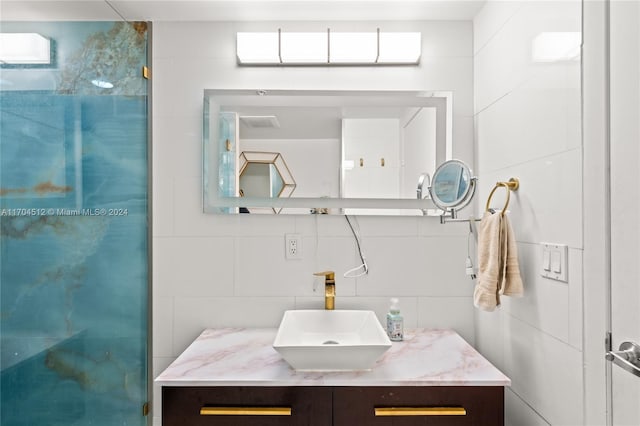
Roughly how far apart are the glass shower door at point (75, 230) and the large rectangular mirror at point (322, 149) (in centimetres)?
35

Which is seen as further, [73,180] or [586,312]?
[73,180]

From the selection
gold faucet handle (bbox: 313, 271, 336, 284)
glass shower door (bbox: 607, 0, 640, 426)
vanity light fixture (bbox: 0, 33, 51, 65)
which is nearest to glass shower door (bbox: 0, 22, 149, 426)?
vanity light fixture (bbox: 0, 33, 51, 65)

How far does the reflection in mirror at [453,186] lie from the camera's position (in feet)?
4.59

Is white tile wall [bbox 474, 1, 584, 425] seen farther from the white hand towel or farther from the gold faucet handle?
the gold faucet handle

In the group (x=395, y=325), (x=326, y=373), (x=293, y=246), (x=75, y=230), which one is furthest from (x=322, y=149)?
(x=75, y=230)

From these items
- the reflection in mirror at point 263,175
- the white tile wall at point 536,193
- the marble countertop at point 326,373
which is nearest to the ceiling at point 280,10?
the white tile wall at point 536,193

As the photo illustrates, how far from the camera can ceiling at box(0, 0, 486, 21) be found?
157 cm

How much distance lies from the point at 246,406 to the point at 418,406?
20.2 inches

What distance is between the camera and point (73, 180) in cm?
145

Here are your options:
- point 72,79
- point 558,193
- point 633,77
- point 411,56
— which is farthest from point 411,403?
point 72,79

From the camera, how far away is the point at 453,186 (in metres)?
1.44

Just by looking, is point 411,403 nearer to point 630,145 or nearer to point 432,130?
point 630,145

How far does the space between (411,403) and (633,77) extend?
3.33 ft

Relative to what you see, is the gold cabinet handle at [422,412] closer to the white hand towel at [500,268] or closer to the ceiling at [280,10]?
the white hand towel at [500,268]
